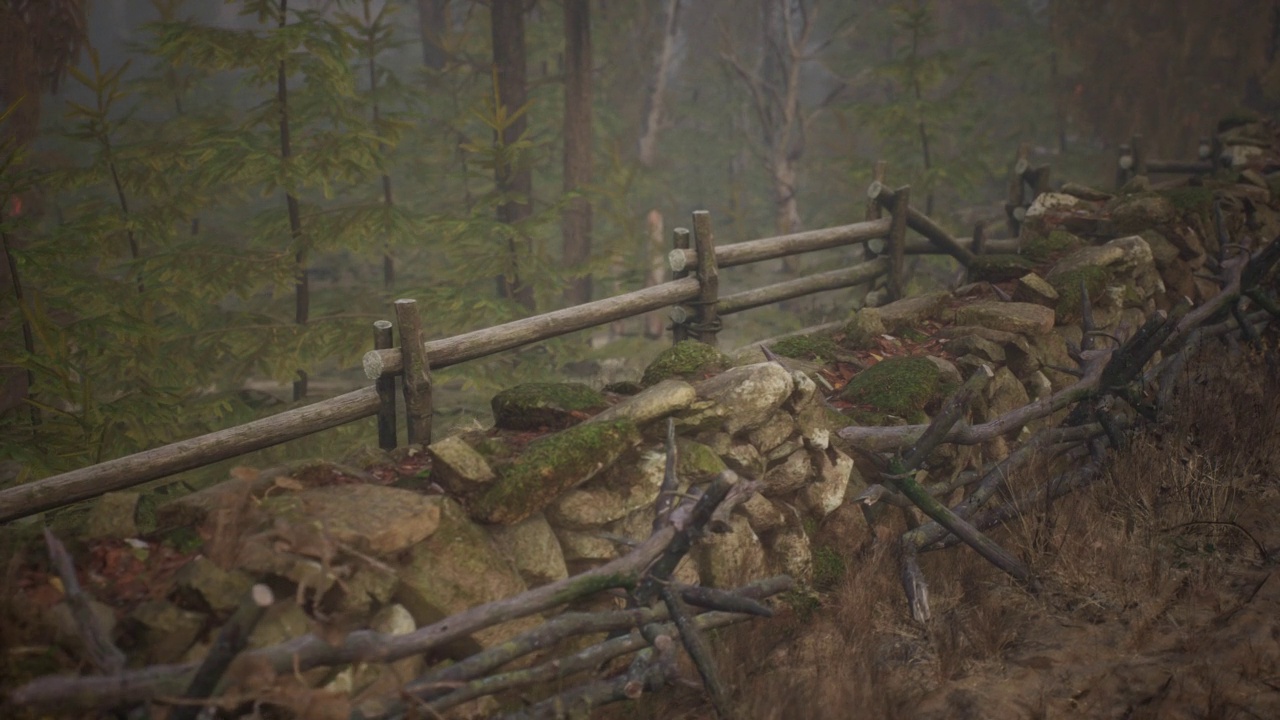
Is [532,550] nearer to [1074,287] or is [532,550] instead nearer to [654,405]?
[654,405]

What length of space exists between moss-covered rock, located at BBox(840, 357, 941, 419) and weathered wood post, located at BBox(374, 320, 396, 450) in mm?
3068

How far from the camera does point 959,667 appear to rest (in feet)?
12.7

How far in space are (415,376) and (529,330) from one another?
0.93m

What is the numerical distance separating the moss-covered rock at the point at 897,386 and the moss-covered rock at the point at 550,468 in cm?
201

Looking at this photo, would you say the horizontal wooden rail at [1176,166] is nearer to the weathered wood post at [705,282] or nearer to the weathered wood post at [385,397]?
the weathered wood post at [705,282]

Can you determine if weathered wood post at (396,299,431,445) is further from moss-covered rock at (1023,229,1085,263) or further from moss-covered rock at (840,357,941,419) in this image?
moss-covered rock at (1023,229,1085,263)

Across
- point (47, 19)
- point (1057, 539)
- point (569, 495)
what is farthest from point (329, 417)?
point (47, 19)

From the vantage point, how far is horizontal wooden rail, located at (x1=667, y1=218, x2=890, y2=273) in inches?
263

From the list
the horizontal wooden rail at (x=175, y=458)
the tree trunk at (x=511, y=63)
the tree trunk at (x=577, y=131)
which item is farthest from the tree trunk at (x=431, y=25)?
the horizontal wooden rail at (x=175, y=458)

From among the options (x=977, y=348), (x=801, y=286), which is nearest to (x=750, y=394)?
(x=977, y=348)

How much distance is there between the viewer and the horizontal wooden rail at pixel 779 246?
21.9 ft

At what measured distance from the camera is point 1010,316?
6.57 metres

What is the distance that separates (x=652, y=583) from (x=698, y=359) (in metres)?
2.14

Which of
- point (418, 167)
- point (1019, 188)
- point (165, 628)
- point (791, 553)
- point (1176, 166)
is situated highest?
point (418, 167)
